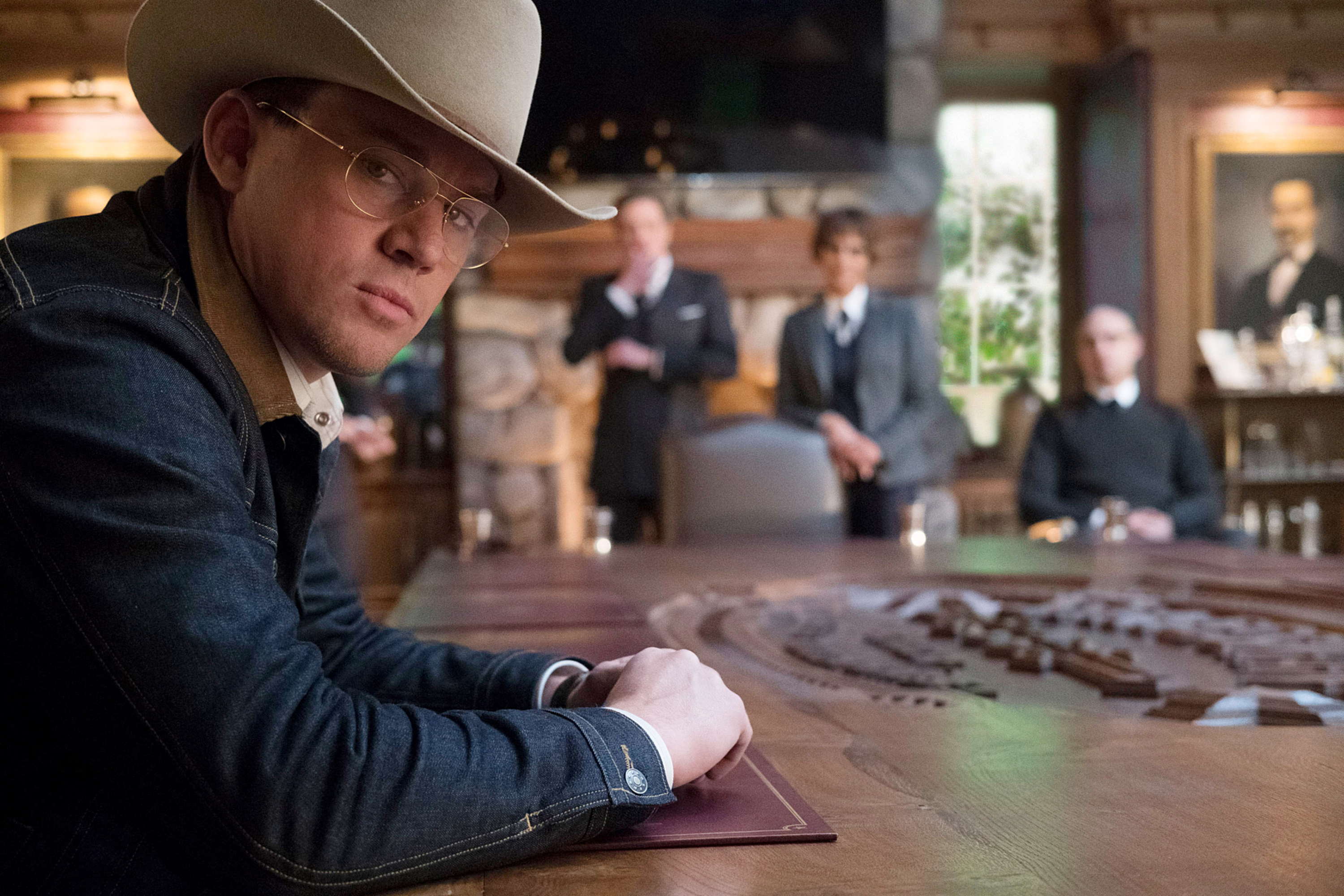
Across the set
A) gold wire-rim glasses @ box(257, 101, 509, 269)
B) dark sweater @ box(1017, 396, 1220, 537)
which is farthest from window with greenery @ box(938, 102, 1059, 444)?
gold wire-rim glasses @ box(257, 101, 509, 269)

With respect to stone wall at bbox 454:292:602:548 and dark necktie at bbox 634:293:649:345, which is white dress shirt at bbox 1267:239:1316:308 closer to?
dark necktie at bbox 634:293:649:345

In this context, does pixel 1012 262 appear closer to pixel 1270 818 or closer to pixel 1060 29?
pixel 1060 29

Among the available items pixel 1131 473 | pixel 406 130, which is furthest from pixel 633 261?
pixel 406 130

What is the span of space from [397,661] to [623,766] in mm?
430

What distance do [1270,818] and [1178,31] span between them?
208 inches

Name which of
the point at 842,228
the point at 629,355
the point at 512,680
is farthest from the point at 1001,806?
the point at 629,355

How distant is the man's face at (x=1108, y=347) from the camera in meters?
3.69

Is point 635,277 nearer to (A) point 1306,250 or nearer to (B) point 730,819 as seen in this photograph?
(A) point 1306,250

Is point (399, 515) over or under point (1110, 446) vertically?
under

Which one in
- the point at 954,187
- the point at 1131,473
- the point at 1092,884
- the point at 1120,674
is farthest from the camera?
the point at 954,187

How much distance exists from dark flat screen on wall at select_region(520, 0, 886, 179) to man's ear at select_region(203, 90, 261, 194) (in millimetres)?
4537

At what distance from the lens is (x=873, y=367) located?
399cm

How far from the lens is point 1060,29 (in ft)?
18.1

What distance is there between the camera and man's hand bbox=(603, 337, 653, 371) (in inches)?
163
